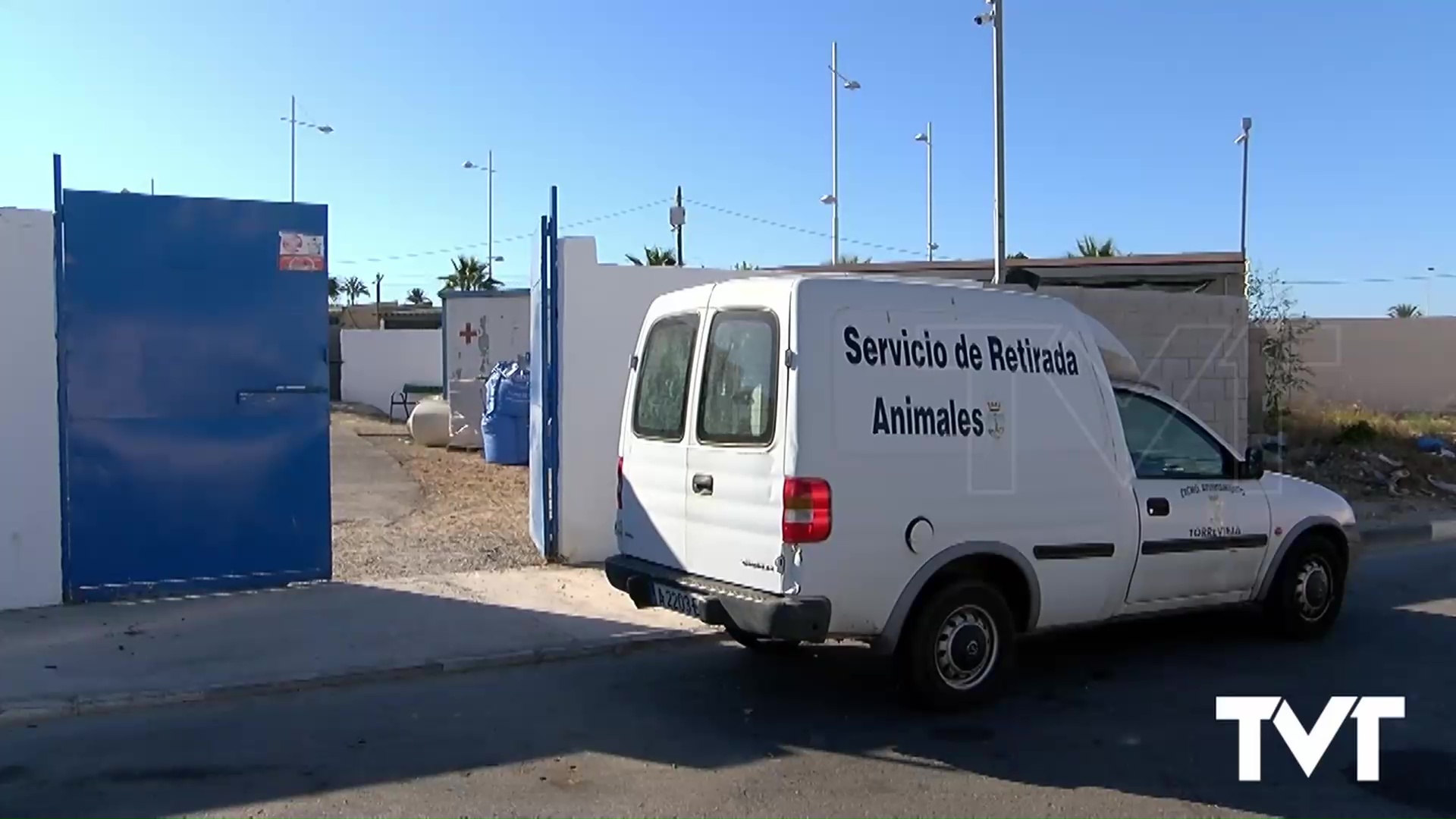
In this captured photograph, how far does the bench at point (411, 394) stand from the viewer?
94.7 feet

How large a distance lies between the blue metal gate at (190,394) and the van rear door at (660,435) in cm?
299

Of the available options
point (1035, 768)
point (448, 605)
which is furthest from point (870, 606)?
point (448, 605)

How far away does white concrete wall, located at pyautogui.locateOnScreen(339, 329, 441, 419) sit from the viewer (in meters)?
31.2

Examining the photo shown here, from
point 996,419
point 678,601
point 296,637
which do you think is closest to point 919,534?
point 996,419

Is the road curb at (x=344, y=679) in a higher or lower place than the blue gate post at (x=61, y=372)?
lower

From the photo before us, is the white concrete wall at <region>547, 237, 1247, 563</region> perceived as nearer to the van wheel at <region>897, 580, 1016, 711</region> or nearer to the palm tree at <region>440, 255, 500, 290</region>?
the van wheel at <region>897, 580, 1016, 711</region>

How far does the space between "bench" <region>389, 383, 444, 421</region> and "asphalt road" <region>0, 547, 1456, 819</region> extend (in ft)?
72.3

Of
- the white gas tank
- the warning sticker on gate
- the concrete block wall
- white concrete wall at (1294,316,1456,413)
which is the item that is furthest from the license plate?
white concrete wall at (1294,316,1456,413)

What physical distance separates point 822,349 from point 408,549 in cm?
616

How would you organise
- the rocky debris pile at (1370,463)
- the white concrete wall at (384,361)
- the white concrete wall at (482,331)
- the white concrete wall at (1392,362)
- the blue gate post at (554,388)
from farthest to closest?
1. the white concrete wall at (1392,362)
2. the white concrete wall at (384,361)
3. the white concrete wall at (482,331)
4. the rocky debris pile at (1370,463)
5. the blue gate post at (554,388)

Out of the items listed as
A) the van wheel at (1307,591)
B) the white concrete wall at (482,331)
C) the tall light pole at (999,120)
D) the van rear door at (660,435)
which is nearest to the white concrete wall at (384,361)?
the white concrete wall at (482,331)

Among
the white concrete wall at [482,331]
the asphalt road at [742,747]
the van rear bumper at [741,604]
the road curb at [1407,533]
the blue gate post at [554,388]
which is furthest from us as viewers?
the white concrete wall at [482,331]

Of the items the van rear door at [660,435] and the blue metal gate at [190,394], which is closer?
the van rear door at [660,435]

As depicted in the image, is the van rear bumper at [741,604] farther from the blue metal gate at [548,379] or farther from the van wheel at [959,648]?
the blue metal gate at [548,379]
